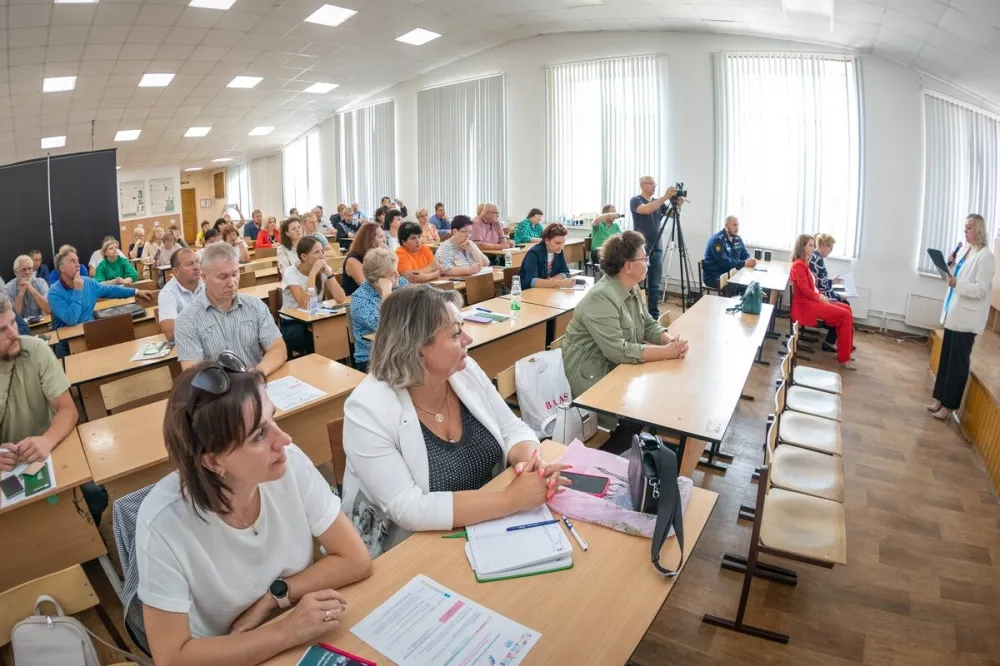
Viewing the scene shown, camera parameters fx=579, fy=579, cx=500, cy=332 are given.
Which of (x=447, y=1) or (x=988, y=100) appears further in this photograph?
(x=447, y=1)

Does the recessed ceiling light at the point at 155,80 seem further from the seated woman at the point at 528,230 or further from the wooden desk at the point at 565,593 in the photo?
the wooden desk at the point at 565,593

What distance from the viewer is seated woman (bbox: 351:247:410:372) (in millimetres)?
3861

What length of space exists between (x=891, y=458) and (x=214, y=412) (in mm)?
4336

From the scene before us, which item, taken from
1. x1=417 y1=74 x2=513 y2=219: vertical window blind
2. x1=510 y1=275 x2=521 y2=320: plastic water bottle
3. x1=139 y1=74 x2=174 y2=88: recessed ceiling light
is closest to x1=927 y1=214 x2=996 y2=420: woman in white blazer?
x1=510 y1=275 x2=521 y2=320: plastic water bottle

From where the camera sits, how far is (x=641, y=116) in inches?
338

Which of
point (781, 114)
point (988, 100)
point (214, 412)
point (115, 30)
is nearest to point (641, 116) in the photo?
point (781, 114)

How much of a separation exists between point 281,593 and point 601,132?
28.9ft

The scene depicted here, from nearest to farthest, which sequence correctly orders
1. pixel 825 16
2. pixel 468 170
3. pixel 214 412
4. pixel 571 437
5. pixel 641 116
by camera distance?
pixel 214 412 → pixel 571 437 → pixel 825 16 → pixel 641 116 → pixel 468 170

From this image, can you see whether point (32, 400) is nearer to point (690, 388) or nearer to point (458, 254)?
point (690, 388)

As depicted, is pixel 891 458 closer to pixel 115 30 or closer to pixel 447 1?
pixel 447 1

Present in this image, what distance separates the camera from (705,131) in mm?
8047

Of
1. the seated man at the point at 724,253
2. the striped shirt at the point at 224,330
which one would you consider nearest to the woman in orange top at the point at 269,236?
the seated man at the point at 724,253

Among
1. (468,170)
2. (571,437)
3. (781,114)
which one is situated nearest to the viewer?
(571,437)

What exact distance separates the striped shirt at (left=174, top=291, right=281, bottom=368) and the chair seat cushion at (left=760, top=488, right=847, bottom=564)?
8.75ft
